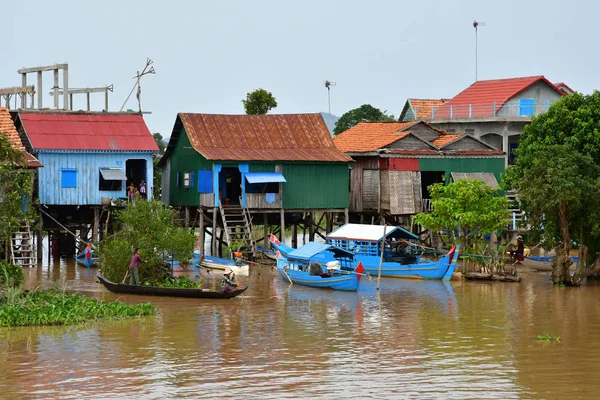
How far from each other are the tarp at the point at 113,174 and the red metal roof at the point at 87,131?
0.78m

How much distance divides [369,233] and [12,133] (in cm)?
1270

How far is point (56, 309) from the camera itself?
2494cm

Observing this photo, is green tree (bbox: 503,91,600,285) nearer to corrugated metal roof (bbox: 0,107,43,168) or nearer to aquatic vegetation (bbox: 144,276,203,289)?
aquatic vegetation (bbox: 144,276,203,289)

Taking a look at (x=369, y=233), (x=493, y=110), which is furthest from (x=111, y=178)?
(x=493, y=110)

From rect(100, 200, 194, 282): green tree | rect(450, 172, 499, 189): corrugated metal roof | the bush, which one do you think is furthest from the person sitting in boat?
the bush

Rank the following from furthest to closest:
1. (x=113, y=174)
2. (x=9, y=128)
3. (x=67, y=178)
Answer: (x=113, y=174)
(x=67, y=178)
(x=9, y=128)

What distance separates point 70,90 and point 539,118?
17.7m

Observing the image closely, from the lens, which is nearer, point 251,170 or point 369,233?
point 369,233

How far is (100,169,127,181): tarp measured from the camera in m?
37.6

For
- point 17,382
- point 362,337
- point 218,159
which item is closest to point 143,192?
point 218,159

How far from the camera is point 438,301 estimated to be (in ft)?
98.3

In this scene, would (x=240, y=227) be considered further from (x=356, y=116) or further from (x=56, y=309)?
(x=356, y=116)

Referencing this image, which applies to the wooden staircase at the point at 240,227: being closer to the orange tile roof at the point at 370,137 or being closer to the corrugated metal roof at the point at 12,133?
the orange tile roof at the point at 370,137

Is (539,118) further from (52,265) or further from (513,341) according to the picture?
(52,265)
